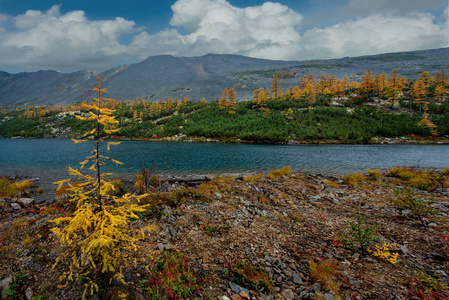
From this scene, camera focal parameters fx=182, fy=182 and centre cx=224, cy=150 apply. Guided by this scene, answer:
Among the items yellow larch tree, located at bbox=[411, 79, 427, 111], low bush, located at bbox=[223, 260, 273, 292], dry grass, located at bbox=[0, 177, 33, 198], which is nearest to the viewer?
low bush, located at bbox=[223, 260, 273, 292]

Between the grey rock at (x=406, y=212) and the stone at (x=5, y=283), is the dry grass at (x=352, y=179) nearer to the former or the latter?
the grey rock at (x=406, y=212)

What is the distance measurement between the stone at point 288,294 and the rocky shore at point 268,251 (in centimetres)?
2

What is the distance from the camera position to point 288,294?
4.57 m

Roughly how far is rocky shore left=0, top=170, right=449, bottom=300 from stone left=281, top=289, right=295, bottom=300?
0.07 ft

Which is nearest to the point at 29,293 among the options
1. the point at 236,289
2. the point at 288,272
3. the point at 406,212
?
the point at 236,289

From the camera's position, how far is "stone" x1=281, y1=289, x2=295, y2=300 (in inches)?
177

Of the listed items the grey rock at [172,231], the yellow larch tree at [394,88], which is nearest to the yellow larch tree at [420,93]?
the yellow larch tree at [394,88]

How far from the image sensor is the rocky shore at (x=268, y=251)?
15.2ft

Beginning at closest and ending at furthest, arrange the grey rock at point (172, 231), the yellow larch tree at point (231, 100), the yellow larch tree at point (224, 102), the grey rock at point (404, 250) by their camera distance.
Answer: the grey rock at point (404, 250) < the grey rock at point (172, 231) < the yellow larch tree at point (231, 100) < the yellow larch tree at point (224, 102)

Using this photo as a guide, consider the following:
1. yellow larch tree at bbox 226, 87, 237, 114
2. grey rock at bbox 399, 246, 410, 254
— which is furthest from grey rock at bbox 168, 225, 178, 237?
yellow larch tree at bbox 226, 87, 237, 114

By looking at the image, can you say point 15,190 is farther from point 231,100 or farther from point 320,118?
point 231,100

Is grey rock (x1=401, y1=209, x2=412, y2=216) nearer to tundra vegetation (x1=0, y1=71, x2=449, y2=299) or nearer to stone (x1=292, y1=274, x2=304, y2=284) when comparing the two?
tundra vegetation (x1=0, y1=71, x2=449, y2=299)

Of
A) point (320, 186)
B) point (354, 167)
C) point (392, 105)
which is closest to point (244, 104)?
point (392, 105)

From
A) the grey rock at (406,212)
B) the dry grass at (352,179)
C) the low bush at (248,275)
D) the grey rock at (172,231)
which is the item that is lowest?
the dry grass at (352,179)
